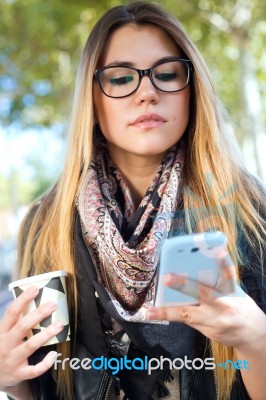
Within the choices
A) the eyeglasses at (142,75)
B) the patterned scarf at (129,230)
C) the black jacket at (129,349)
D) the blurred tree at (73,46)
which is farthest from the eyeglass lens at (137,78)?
the blurred tree at (73,46)

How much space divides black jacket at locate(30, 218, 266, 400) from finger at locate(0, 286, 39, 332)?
84 millimetres

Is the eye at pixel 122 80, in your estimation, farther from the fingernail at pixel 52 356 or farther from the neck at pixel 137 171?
the fingernail at pixel 52 356

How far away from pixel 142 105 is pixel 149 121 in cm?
3

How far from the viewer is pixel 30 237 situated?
1066mm

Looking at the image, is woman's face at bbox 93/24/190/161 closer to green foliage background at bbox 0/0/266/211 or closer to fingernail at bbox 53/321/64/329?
fingernail at bbox 53/321/64/329

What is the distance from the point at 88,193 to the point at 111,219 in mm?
76

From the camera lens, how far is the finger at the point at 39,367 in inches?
30.4

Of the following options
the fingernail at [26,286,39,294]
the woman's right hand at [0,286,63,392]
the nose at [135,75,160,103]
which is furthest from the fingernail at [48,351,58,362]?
the nose at [135,75,160,103]

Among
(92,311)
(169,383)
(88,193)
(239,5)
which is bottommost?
(169,383)

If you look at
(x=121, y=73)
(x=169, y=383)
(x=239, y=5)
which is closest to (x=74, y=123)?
(x=121, y=73)

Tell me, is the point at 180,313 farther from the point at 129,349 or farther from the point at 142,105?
the point at 142,105

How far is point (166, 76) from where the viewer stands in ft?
2.93

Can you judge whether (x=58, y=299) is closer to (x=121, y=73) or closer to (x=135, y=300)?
(x=135, y=300)

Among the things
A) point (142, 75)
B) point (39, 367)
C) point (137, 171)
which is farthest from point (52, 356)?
point (142, 75)
